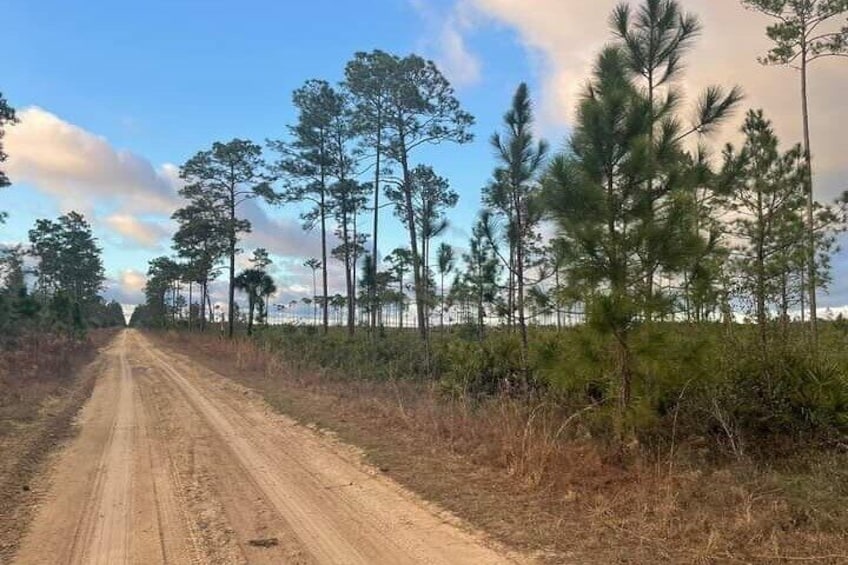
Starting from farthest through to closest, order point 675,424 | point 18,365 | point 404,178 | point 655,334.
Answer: point 404,178 → point 18,365 → point 675,424 → point 655,334

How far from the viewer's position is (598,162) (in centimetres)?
746

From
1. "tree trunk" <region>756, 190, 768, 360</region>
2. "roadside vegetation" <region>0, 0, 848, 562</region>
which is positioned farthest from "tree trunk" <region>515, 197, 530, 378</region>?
"tree trunk" <region>756, 190, 768, 360</region>

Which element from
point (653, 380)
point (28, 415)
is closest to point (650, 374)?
point (653, 380)

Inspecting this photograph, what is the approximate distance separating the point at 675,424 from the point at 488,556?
140 inches

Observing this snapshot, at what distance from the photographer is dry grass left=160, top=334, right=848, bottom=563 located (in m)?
5.13

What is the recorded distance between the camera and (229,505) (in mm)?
6535

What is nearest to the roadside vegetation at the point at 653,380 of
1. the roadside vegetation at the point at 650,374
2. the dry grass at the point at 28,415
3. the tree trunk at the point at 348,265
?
the roadside vegetation at the point at 650,374

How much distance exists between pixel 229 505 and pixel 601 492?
3730 mm

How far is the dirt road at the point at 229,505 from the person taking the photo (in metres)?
5.25

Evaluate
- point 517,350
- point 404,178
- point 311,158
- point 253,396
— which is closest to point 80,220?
point 311,158

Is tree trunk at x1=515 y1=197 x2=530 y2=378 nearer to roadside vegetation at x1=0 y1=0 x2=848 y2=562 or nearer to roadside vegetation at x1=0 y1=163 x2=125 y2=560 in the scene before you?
roadside vegetation at x1=0 y1=0 x2=848 y2=562

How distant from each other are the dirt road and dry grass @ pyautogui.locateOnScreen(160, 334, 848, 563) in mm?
507

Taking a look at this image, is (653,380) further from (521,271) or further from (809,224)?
(809,224)

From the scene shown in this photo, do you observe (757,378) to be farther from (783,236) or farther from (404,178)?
(404,178)
